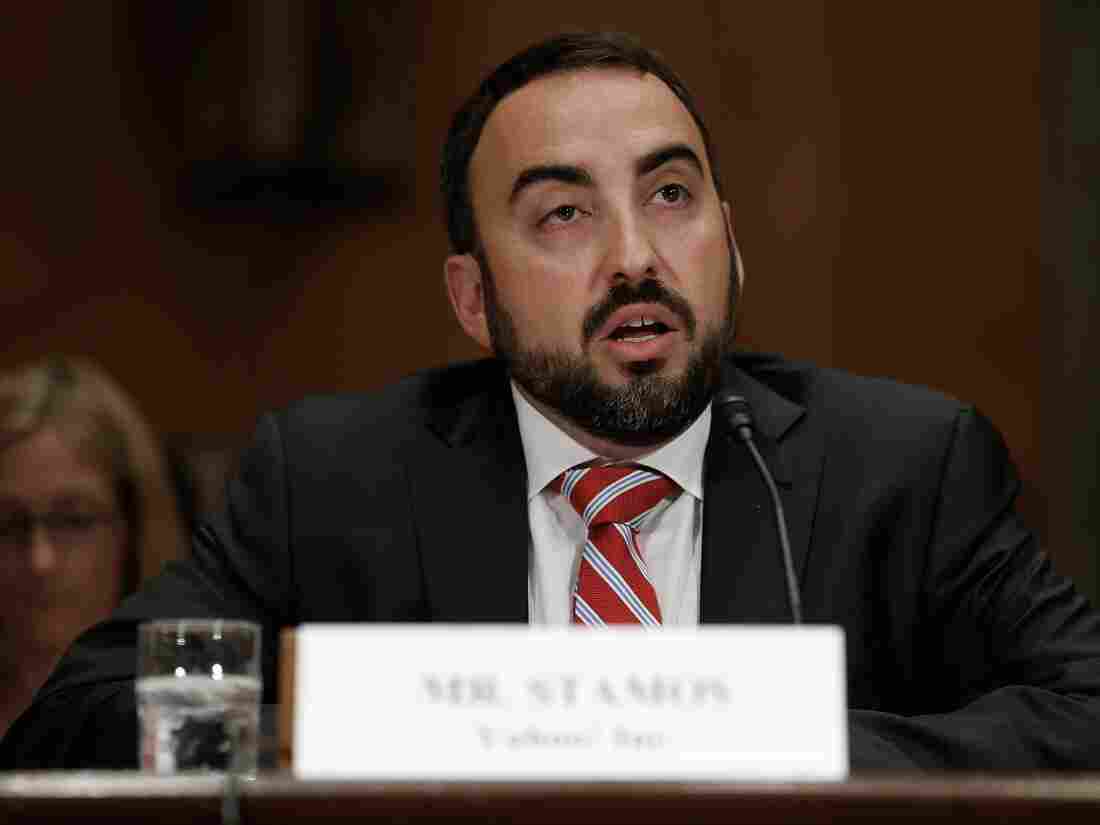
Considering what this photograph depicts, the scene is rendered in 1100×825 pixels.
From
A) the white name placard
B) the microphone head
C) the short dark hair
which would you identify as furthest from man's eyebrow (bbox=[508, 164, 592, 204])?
the white name placard

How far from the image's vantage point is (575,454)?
7.18 feet

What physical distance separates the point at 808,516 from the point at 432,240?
195 centimetres

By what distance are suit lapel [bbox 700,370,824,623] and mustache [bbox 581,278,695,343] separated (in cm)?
16

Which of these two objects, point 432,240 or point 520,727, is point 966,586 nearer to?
point 520,727

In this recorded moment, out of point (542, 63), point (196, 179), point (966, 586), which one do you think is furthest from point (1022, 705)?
point (196, 179)

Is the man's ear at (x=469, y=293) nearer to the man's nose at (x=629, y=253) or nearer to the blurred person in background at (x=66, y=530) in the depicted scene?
the man's nose at (x=629, y=253)

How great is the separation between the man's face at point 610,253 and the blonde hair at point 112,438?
1074 mm

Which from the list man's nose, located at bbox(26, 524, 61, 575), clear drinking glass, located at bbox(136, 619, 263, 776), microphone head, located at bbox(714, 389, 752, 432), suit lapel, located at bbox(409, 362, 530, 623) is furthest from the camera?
man's nose, located at bbox(26, 524, 61, 575)

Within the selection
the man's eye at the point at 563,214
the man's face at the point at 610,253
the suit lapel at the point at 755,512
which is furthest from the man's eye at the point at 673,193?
the suit lapel at the point at 755,512

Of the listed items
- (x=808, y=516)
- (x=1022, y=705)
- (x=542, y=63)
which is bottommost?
(x=1022, y=705)

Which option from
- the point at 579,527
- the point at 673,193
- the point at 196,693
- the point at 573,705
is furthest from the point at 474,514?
the point at 573,705

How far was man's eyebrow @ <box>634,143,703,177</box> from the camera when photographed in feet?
6.96

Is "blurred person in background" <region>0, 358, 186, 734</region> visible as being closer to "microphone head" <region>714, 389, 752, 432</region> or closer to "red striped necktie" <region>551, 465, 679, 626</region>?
"red striped necktie" <region>551, 465, 679, 626</region>

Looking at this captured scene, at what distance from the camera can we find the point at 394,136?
12.5 ft
